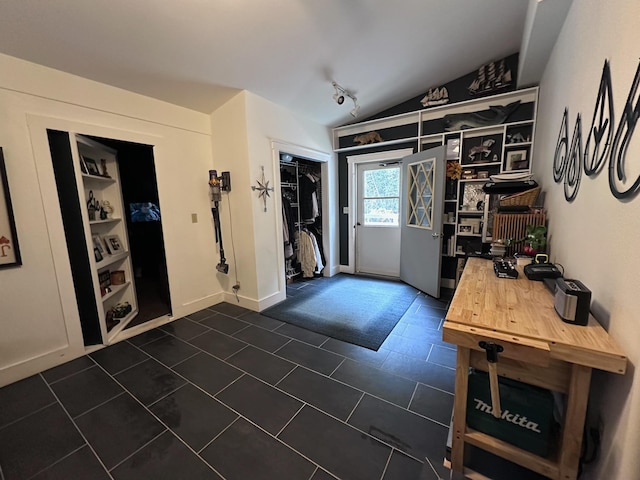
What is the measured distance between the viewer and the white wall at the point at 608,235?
2.59ft

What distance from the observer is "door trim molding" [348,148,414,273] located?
387 cm

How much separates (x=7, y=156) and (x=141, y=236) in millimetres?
2695

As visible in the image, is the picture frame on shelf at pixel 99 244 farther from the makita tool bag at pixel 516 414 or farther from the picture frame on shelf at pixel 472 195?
the picture frame on shelf at pixel 472 195

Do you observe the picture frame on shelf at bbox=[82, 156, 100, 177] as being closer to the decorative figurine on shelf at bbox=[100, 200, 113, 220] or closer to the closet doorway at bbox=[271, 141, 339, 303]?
the decorative figurine on shelf at bbox=[100, 200, 113, 220]

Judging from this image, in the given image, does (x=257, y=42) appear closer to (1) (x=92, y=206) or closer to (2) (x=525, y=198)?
(1) (x=92, y=206)

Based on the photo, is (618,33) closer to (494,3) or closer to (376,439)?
(494,3)

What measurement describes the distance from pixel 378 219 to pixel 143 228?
4.04m

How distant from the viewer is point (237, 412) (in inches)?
62.8

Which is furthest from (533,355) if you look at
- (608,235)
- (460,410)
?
(608,235)

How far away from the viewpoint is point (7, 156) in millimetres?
1832

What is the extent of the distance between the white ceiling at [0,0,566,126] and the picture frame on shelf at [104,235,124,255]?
5.18 feet

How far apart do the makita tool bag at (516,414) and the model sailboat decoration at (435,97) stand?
3454 millimetres

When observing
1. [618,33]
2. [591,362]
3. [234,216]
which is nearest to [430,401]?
[591,362]

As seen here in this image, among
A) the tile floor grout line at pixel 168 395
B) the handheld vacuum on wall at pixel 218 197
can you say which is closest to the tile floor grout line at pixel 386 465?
the tile floor grout line at pixel 168 395
